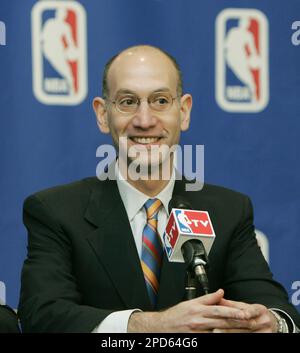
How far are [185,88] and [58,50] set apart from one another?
18.2 inches

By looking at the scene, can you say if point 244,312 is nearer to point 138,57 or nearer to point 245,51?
point 138,57

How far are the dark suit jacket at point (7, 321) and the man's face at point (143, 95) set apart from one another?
558 mm

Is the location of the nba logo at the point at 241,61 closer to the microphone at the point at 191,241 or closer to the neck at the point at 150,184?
the neck at the point at 150,184

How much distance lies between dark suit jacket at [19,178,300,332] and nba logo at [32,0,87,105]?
499 mm

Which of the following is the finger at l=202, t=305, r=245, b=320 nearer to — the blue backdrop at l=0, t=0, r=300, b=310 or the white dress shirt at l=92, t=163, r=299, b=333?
the white dress shirt at l=92, t=163, r=299, b=333

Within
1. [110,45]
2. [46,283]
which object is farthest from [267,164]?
[46,283]

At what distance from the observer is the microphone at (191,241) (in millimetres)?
1503

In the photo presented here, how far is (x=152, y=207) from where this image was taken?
2.04m

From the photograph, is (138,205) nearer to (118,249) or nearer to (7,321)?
(118,249)

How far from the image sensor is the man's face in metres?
2.03

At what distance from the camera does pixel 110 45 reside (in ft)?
8.29
